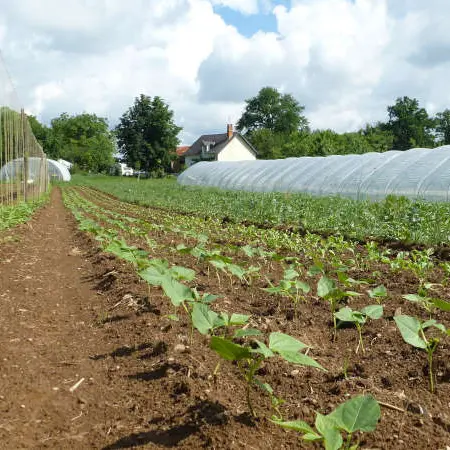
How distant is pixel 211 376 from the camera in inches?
93.7

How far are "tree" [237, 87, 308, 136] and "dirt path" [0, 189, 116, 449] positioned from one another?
245 feet

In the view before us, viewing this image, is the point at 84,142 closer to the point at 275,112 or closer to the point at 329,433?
the point at 275,112

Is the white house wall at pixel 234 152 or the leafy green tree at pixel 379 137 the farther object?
the white house wall at pixel 234 152

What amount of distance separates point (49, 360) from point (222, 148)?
53719 mm

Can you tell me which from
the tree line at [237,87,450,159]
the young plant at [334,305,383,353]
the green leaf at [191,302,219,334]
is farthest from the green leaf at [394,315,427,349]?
the tree line at [237,87,450,159]

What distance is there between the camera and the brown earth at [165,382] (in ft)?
6.25

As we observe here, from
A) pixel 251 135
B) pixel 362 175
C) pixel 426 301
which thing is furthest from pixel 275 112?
pixel 426 301

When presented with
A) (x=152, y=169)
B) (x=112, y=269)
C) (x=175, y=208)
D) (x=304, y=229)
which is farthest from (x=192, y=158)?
(x=112, y=269)

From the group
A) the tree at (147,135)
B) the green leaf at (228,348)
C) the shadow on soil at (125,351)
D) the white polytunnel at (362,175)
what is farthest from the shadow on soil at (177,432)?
the tree at (147,135)

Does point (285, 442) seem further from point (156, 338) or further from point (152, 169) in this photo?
point (152, 169)

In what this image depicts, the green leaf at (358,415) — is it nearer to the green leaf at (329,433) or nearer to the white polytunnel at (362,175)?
the green leaf at (329,433)

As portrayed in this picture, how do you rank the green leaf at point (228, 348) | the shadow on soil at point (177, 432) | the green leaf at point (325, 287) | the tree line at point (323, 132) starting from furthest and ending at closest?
the tree line at point (323, 132) → the green leaf at point (325, 287) → the shadow on soil at point (177, 432) → the green leaf at point (228, 348)

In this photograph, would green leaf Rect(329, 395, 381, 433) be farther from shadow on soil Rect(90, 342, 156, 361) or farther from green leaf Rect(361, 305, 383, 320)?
shadow on soil Rect(90, 342, 156, 361)

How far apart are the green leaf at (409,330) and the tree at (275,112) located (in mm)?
77122
